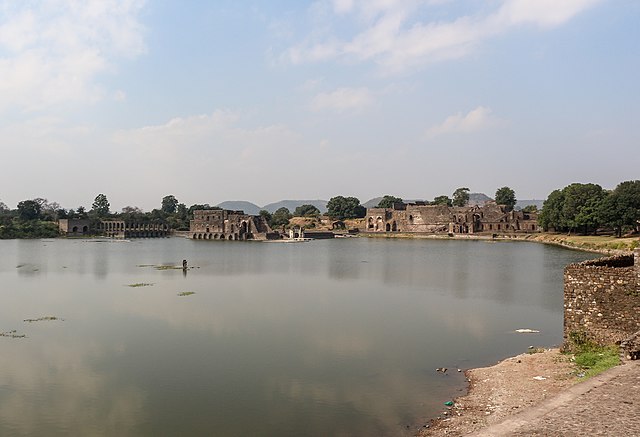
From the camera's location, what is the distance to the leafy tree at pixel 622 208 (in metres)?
60.8

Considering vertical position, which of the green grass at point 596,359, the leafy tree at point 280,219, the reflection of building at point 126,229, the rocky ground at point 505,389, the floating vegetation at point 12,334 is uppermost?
the leafy tree at point 280,219

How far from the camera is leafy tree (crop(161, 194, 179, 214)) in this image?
159137 millimetres

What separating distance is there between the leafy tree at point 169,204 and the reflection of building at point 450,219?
69840 millimetres

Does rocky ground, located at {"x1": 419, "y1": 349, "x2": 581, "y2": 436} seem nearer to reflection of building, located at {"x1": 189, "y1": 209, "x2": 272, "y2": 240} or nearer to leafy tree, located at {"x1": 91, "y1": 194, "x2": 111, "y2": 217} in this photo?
reflection of building, located at {"x1": 189, "y1": 209, "x2": 272, "y2": 240}

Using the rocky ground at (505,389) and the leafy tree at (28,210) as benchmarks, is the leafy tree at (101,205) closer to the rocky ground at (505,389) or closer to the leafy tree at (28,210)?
the leafy tree at (28,210)

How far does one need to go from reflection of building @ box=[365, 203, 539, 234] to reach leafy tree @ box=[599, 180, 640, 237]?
102ft

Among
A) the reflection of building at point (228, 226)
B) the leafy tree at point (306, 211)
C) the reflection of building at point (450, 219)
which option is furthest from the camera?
the leafy tree at point (306, 211)

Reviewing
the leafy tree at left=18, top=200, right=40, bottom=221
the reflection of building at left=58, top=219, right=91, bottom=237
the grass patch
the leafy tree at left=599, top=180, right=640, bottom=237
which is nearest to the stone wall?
the grass patch

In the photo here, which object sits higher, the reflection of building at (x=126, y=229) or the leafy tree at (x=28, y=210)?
the leafy tree at (x=28, y=210)

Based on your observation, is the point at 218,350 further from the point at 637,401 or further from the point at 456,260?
the point at 456,260

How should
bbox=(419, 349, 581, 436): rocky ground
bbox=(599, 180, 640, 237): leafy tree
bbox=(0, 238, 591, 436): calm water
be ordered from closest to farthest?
bbox=(419, 349, 581, 436): rocky ground
bbox=(0, 238, 591, 436): calm water
bbox=(599, 180, 640, 237): leafy tree

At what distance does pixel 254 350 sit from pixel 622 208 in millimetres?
57662

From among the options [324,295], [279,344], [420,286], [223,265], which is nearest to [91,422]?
[279,344]

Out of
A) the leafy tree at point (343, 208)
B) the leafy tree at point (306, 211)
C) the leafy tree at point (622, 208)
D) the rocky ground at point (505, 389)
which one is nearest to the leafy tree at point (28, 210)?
the leafy tree at point (306, 211)
